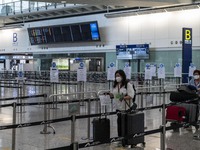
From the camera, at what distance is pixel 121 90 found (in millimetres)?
7340

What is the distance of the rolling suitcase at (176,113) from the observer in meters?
8.88

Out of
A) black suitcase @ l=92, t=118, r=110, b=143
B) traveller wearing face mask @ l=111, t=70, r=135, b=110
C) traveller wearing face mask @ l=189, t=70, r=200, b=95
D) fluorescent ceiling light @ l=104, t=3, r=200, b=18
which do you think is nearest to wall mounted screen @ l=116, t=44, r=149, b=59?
fluorescent ceiling light @ l=104, t=3, r=200, b=18

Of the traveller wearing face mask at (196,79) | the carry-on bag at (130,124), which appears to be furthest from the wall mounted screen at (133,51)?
the carry-on bag at (130,124)

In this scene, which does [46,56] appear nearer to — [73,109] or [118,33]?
[118,33]

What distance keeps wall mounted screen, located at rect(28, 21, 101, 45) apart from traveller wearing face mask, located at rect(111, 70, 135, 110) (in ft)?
71.7

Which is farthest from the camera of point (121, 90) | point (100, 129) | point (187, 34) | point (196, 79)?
point (187, 34)

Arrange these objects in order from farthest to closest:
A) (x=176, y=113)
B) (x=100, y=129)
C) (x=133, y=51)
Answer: (x=133, y=51)
(x=176, y=113)
(x=100, y=129)

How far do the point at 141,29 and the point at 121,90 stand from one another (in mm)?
19906

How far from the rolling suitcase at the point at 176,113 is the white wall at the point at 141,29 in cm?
1494

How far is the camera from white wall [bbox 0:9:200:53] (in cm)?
2362

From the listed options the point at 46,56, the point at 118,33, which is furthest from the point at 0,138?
the point at 46,56

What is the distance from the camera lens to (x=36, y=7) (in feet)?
105

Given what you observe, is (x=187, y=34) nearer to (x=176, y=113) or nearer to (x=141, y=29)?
(x=176, y=113)

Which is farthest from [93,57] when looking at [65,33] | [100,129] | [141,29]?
[100,129]
